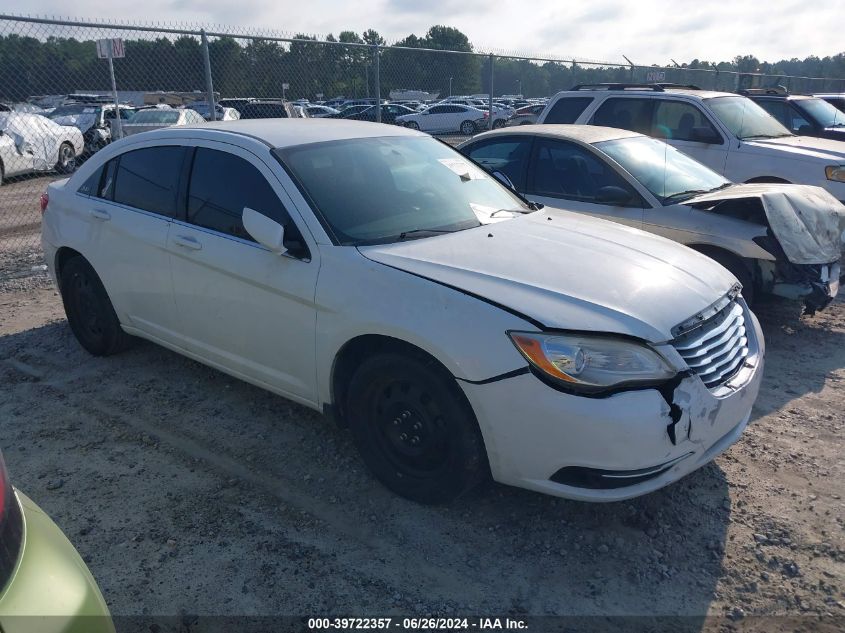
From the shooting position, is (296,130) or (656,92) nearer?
(296,130)

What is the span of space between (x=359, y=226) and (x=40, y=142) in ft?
43.4

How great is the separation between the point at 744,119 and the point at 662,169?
336cm

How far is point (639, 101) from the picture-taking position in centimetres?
847

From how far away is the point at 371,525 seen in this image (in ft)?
10.6

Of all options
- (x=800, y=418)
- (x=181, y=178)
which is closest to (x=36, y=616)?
(x=181, y=178)

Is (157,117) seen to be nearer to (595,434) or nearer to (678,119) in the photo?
(678,119)

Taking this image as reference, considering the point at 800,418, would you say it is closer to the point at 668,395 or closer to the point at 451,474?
the point at 668,395

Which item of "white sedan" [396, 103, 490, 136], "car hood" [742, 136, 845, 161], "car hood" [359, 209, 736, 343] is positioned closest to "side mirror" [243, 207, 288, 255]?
Answer: "car hood" [359, 209, 736, 343]

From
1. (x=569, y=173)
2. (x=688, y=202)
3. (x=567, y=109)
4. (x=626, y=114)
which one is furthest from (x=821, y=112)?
(x=569, y=173)

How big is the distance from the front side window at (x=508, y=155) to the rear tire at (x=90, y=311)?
3.28 meters

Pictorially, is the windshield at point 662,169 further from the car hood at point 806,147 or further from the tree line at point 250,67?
the tree line at point 250,67

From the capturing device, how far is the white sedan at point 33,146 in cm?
1334

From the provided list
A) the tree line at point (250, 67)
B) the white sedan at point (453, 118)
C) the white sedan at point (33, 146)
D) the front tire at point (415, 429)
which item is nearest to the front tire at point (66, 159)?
the white sedan at point (33, 146)

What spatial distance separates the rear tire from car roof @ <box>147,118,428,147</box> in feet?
4.02
